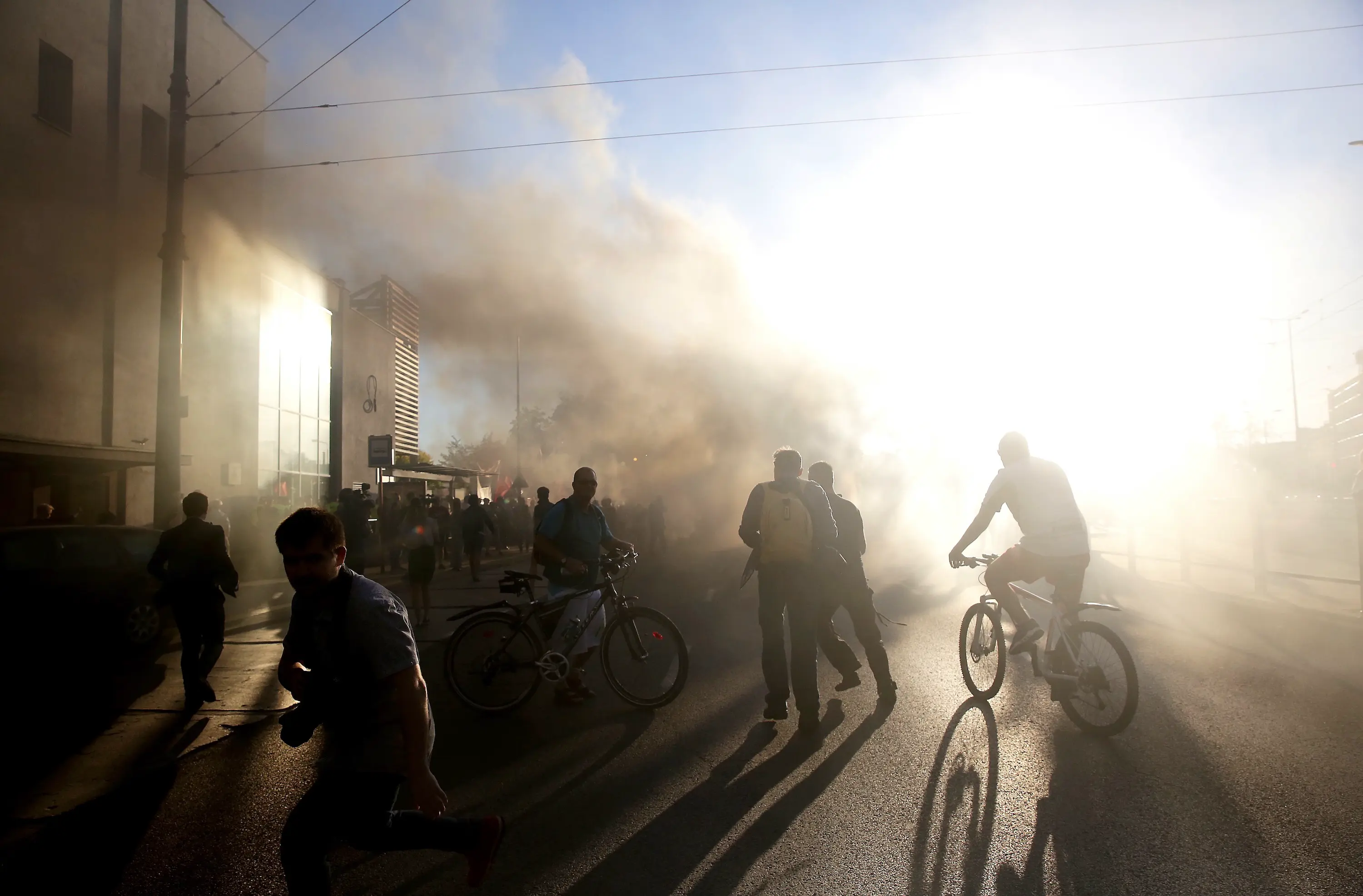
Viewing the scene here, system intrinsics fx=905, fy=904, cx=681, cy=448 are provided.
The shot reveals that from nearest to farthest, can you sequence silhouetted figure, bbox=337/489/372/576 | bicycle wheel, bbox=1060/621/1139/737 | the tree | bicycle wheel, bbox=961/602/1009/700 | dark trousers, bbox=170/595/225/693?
bicycle wheel, bbox=1060/621/1139/737 < bicycle wheel, bbox=961/602/1009/700 < dark trousers, bbox=170/595/225/693 < silhouetted figure, bbox=337/489/372/576 < the tree

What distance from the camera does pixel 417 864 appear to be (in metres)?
3.49

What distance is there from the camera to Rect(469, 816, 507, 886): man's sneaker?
8.43 feet

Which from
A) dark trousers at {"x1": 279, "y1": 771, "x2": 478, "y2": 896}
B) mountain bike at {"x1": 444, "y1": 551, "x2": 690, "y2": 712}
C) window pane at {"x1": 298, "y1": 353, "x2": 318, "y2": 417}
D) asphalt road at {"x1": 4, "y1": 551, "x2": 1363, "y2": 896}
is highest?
window pane at {"x1": 298, "y1": 353, "x2": 318, "y2": 417}

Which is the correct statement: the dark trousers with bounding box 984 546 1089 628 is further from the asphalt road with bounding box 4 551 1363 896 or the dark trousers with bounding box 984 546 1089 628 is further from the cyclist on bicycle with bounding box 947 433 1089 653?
the asphalt road with bounding box 4 551 1363 896

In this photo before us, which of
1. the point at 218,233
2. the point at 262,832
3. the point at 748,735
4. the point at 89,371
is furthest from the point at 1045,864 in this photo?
the point at 218,233

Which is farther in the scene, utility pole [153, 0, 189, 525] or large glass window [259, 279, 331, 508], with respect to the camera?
large glass window [259, 279, 331, 508]

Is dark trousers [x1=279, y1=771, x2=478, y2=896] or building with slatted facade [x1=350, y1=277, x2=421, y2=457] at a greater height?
building with slatted facade [x1=350, y1=277, x2=421, y2=457]

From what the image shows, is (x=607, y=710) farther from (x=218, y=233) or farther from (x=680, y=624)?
(x=218, y=233)

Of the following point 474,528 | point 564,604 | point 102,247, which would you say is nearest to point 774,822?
point 564,604

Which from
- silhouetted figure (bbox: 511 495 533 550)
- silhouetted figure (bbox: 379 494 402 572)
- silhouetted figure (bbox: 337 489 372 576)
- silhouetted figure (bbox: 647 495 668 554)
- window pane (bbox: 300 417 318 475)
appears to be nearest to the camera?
silhouetted figure (bbox: 337 489 372 576)

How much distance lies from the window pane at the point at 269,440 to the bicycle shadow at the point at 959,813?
856 inches

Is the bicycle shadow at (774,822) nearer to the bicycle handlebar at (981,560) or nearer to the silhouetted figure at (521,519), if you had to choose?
the bicycle handlebar at (981,560)

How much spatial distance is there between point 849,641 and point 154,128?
762 inches

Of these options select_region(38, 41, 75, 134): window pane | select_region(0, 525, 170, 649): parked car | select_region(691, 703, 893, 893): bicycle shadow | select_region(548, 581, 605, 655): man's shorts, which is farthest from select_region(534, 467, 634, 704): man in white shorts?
select_region(38, 41, 75, 134): window pane
